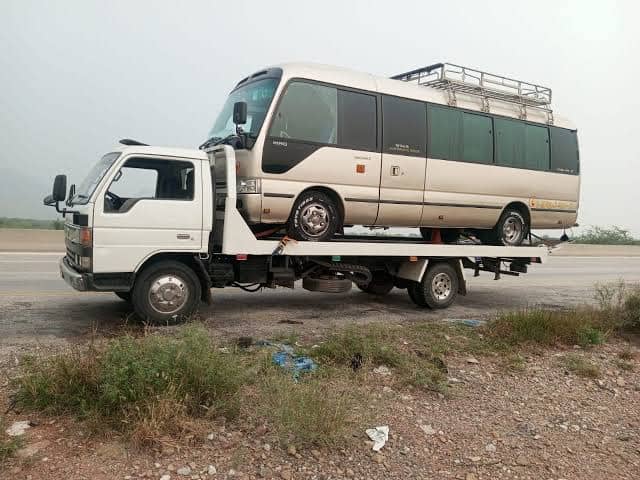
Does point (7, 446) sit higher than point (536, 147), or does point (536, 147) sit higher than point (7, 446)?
point (536, 147)

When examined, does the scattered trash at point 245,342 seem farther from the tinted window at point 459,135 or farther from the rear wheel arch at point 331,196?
the tinted window at point 459,135

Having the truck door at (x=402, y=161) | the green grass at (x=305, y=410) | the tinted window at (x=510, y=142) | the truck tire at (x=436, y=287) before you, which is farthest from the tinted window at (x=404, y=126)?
the green grass at (x=305, y=410)

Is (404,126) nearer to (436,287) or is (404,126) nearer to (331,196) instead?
(331,196)

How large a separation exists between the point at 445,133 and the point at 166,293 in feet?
16.6

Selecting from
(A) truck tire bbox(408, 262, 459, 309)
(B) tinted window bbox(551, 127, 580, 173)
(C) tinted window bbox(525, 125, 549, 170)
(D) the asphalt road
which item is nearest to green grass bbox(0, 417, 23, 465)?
(D) the asphalt road

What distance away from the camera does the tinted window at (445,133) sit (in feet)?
28.8

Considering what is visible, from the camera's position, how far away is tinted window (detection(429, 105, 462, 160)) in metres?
8.78

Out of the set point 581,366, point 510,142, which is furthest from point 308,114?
point 581,366

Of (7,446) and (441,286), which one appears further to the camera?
(441,286)

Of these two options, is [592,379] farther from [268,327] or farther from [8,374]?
[8,374]

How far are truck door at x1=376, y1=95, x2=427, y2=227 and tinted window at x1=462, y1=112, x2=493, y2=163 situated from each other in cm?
92

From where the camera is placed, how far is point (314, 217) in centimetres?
776

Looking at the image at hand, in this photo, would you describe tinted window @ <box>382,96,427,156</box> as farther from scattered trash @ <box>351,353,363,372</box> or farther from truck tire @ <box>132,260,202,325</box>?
scattered trash @ <box>351,353,363,372</box>

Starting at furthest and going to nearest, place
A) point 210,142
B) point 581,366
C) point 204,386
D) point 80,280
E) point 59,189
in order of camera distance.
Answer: point 210,142 → point 59,189 → point 80,280 → point 581,366 → point 204,386
